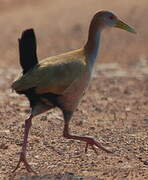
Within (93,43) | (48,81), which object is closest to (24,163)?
(48,81)

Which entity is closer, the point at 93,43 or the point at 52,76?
the point at 52,76

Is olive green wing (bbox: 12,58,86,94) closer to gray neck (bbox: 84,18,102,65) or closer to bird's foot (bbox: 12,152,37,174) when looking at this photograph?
gray neck (bbox: 84,18,102,65)

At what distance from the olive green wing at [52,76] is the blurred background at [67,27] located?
35.6 feet

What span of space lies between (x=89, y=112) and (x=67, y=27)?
1249 centimetres

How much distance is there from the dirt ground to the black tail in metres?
1.15

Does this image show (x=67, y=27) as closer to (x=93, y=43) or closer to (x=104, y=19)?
(x=104, y=19)

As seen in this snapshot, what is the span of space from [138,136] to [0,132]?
185cm

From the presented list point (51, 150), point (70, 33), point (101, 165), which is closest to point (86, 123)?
point (51, 150)

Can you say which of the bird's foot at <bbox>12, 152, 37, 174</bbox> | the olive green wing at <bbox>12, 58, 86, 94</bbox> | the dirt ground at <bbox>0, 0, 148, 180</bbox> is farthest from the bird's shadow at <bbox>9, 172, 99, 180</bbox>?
the olive green wing at <bbox>12, 58, 86, 94</bbox>

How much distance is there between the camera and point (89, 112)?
453 inches

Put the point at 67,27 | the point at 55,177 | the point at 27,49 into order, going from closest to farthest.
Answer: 1. the point at 55,177
2. the point at 27,49
3. the point at 67,27

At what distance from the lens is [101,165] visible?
7848mm

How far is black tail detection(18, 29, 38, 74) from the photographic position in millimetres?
7676

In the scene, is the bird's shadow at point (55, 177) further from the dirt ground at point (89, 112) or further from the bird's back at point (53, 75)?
the bird's back at point (53, 75)
